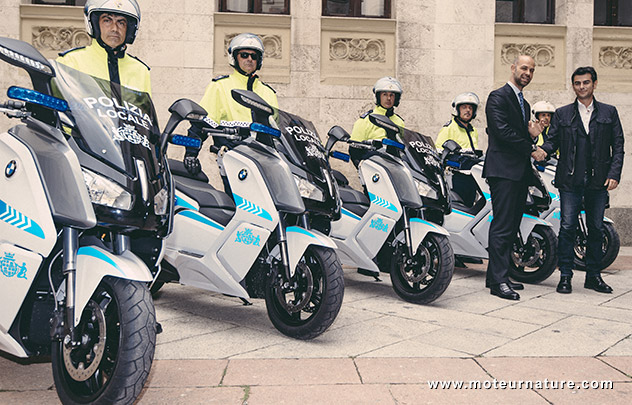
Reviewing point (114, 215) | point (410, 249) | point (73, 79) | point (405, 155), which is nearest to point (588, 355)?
point (410, 249)

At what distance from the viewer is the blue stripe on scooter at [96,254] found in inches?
91.2

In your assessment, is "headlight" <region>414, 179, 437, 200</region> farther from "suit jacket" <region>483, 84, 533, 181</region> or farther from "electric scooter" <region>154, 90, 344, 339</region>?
"electric scooter" <region>154, 90, 344, 339</region>

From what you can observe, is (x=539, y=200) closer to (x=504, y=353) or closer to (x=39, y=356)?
(x=504, y=353)

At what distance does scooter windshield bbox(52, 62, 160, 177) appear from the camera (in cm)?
252

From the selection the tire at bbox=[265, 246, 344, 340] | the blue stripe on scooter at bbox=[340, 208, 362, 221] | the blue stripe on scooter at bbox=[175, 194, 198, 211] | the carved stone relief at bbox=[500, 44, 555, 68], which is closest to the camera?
→ the tire at bbox=[265, 246, 344, 340]

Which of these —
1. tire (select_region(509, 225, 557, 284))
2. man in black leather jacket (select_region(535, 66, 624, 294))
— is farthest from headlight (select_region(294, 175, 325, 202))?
tire (select_region(509, 225, 557, 284))

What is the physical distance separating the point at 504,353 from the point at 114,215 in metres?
2.27

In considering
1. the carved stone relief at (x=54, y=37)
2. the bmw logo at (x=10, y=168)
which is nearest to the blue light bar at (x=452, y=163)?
the bmw logo at (x=10, y=168)

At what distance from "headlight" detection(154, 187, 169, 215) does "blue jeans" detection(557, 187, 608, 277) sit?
415cm

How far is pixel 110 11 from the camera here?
10.6 feet

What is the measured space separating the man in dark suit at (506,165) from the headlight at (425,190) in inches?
26.0

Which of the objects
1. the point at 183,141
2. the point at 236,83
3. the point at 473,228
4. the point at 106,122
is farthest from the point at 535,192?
the point at 106,122

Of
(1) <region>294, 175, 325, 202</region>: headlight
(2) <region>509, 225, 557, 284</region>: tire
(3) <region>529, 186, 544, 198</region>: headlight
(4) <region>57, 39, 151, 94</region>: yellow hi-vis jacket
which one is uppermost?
(4) <region>57, 39, 151, 94</region>: yellow hi-vis jacket

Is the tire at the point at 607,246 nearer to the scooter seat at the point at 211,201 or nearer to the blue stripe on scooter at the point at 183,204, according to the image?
the scooter seat at the point at 211,201
